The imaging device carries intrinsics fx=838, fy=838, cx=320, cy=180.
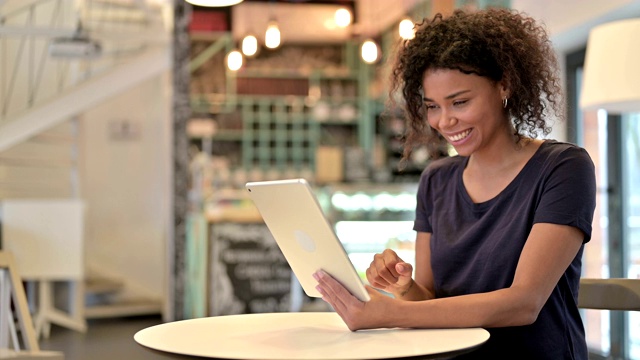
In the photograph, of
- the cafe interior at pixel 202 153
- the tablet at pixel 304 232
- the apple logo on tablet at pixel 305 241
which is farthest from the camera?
the cafe interior at pixel 202 153

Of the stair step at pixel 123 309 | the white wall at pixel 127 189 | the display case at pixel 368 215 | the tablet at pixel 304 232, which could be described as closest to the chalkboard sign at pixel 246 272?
the display case at pixel 368 215

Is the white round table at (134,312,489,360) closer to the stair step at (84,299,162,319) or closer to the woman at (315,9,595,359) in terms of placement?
the woman at (315,9,595,359)

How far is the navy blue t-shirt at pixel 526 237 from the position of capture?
180cm

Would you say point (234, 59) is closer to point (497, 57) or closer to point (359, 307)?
point (497, 57)

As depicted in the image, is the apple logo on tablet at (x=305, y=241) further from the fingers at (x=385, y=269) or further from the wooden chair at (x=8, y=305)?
the wooden chair at (x=8, y=305)

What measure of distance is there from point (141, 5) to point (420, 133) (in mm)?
7022

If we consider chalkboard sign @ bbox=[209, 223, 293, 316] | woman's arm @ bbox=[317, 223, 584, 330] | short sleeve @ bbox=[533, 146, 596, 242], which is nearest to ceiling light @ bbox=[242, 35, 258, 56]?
chalkboard sign @ bbox=[209, 223, 293, 316]

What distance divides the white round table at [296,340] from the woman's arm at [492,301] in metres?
0.03

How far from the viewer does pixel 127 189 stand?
981 centimetres

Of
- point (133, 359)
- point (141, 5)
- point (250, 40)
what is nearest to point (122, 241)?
point (141, 5)

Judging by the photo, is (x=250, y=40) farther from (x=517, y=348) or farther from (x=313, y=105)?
(x=517, y=348)

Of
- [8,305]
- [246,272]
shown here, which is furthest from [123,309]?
[8,305]

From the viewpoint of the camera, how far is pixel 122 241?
32.0ft

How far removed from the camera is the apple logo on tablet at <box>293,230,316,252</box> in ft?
5.54
